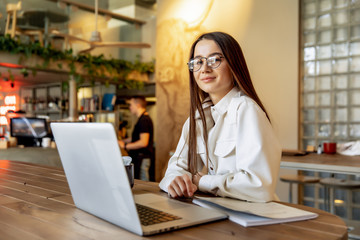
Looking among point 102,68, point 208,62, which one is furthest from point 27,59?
point 208,62

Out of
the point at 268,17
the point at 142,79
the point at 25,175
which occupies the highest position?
the point at 268,17

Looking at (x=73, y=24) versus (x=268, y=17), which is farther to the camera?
(x=73, y=24)

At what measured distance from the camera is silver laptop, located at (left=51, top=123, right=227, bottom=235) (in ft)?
2.40

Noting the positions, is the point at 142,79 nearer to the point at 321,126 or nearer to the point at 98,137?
the point at 321,126

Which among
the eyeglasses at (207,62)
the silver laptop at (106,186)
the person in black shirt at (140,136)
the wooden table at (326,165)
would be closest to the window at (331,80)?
the wooden table at (326,165)

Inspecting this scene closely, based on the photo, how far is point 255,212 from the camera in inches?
35.4

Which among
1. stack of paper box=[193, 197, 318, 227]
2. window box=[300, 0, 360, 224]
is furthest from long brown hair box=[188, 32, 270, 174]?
window box=[300, 0, 360, 224]

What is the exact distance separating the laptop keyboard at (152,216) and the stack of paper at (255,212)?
157mm

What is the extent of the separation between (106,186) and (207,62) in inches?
31.0

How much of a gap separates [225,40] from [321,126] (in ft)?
11.8

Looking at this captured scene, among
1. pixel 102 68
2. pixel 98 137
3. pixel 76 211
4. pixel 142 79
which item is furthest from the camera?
pixel 142 79

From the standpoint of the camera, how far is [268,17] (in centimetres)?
494

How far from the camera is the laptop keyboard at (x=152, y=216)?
83cm

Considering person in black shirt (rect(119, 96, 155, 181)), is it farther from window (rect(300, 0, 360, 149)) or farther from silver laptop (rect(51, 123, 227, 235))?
silver laptop (rect(51, 123, 227, 235))
